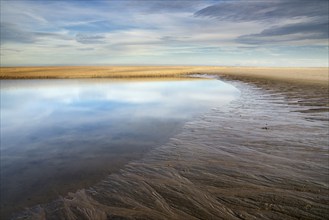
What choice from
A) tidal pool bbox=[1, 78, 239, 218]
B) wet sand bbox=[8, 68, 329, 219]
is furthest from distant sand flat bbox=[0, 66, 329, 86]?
wet sand bbox=[8, 68, 329, 219]

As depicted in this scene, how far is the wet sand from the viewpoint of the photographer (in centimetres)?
459

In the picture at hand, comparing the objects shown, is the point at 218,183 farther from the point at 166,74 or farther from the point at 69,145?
the point at 166,74

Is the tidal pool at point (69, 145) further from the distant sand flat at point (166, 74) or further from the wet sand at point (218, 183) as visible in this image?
the distant sand flat at point (166, 74)

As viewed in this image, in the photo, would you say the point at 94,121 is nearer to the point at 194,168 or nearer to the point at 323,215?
the point at 194,168

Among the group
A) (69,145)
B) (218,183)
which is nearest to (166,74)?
(69,145)

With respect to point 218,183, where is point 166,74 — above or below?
above

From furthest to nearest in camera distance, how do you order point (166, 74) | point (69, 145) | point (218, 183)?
point (166, 74) → point (69, 145) → point (218, 183)

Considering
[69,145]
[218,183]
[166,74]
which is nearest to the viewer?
[218,183]

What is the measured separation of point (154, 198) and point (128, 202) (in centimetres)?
51

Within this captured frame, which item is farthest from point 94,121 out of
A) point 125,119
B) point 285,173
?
point 285,173

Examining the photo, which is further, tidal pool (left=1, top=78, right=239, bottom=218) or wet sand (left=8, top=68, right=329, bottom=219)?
tidal pool (left=1, top=78, right=239, bottom=218)

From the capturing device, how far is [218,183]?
5637 millimetres

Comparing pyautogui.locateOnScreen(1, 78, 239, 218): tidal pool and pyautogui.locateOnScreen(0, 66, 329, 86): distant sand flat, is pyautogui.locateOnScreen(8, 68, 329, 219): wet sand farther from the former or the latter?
pyautogui.locateOnScreen(0, 66, 329, 86): distant sand flat

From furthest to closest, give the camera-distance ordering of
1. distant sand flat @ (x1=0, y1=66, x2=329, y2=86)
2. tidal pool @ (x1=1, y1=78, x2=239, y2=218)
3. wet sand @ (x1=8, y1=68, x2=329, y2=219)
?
distant sand flat @ (x1=0, y1=66, x2=329, y2=86) < tidal pool @ (x1=1, y1=78, x2=239, y2=218) < wet sand @ (x1=8, y1=68, x2=329, y2=219)
